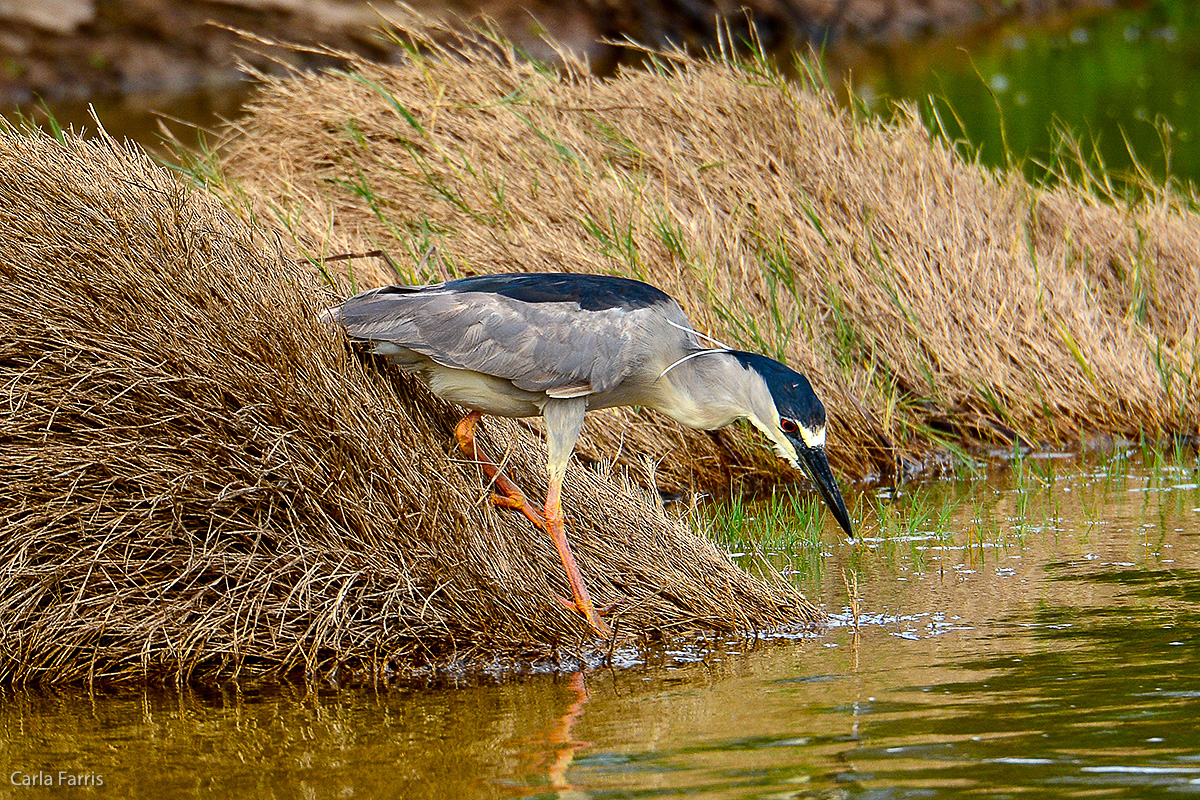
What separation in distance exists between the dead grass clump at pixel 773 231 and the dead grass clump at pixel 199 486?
7.36ft

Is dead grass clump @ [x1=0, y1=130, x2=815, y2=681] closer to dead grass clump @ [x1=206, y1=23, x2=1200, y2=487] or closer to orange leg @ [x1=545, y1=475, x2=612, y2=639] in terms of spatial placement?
orange leg @ [x1=545, y1=475, x2=612, y2=639]

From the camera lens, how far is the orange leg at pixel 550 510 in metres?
4.80

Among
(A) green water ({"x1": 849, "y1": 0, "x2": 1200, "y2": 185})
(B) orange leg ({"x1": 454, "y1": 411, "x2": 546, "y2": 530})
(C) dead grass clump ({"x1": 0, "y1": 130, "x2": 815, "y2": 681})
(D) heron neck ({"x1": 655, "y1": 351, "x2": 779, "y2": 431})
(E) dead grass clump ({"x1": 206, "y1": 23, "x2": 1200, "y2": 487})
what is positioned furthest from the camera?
(A) green water ({"x1": 849, "y1": 0, "x2": 1200, "y2": 185})

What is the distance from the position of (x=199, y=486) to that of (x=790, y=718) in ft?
6.49

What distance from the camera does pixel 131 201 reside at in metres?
4.84

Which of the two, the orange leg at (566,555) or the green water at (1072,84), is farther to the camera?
the green water at (1072,84)

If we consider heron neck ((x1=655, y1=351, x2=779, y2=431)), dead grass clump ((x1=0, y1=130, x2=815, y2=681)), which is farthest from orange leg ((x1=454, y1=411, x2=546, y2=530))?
heron neck ((x1=655, y1=351, x2=779, y2=431))

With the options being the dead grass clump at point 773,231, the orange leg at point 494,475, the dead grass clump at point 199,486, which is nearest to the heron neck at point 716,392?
the orange leg at point 494,475

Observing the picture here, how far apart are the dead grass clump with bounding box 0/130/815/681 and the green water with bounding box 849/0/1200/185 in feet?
17.7

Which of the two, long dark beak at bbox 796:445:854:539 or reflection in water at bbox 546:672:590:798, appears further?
long dark beak at bbox 796:445:854:539

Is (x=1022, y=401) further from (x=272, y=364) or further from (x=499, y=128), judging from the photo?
(x=272, y=364)

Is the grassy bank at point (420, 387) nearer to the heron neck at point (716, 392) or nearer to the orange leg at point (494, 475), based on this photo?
the orange leg at point (494, 475)

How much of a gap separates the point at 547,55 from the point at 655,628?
23364 mm

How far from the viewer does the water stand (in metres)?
Result: 3.59
